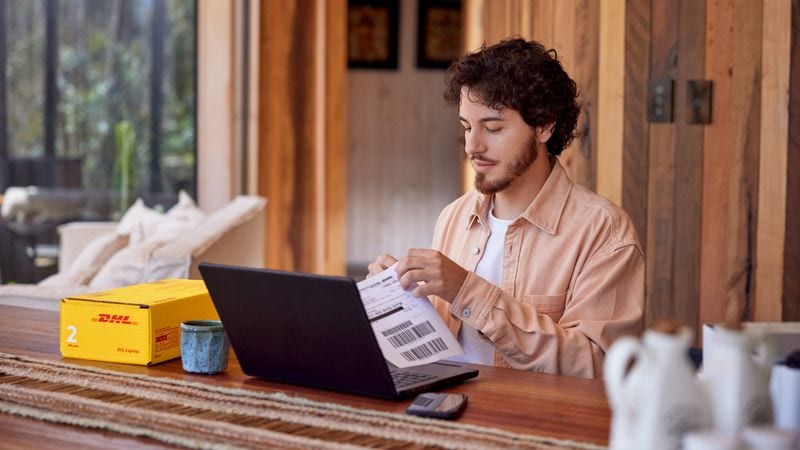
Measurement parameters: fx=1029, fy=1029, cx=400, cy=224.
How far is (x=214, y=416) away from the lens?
1497mm

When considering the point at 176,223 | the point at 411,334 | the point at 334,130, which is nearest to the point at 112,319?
the point at 411,334

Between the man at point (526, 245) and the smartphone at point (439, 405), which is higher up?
the man at point (526, 245)

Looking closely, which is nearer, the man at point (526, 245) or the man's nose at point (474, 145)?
the man at point (526, 245)

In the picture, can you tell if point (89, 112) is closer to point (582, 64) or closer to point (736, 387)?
point (582, 64)

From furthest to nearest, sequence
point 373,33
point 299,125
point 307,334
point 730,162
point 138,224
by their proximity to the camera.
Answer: point 373,33 → point 299,125 → point 138,224 → point 730,162 → point 307,334

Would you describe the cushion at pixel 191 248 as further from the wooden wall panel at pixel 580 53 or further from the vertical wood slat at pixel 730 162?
the vertical wood slat at pixel 730 162

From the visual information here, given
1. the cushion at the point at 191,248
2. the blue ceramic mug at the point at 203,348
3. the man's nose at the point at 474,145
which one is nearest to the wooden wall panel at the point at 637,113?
the man's nose at the point at 474,145

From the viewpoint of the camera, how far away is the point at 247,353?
1.73 metres

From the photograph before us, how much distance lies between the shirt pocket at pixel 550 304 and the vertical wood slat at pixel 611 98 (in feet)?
4.01

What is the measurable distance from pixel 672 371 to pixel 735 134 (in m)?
2.13

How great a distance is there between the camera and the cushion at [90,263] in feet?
12.4

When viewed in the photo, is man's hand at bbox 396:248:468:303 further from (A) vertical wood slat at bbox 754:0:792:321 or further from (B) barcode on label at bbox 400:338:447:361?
(A) vertical wood slat at bbox 754:0:792:321

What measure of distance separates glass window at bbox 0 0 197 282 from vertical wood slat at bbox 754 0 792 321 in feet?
12.5

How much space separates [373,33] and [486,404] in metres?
7.14
